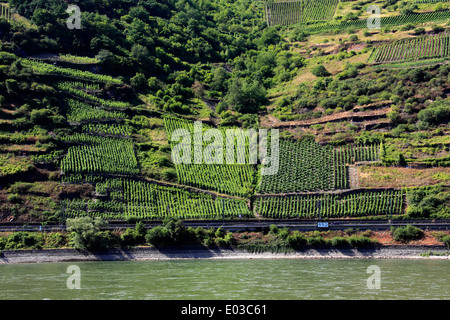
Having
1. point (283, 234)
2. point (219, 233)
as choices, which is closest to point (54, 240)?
point (219, 233)

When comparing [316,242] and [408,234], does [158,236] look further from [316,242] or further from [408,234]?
[408,234]

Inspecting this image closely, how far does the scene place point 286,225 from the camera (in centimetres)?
→ 6291

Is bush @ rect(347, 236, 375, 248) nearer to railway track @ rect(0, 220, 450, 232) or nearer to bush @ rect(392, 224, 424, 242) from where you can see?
bush @ rect(392, 224, 424, 242)

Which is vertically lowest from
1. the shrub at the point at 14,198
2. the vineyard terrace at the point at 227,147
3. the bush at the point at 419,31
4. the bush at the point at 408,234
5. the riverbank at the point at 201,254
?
the riverbank at the point at 201,254

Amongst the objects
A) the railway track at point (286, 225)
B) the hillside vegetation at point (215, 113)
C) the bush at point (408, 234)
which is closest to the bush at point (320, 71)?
the hillside vegetation at point (215, 113)

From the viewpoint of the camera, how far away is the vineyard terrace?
75.4m

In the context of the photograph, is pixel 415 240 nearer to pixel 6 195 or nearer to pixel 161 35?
pixel 6 195

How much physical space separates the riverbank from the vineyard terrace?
646 inches

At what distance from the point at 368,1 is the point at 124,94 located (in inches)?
2598

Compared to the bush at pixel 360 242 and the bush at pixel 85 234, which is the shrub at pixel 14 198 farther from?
the bush at pixel 360 242

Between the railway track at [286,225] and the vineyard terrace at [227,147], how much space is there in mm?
11419

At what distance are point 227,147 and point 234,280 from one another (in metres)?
37.6

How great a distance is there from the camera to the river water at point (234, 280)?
3725 centimetres

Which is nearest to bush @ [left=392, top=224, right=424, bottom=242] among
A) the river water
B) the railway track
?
the railway track
